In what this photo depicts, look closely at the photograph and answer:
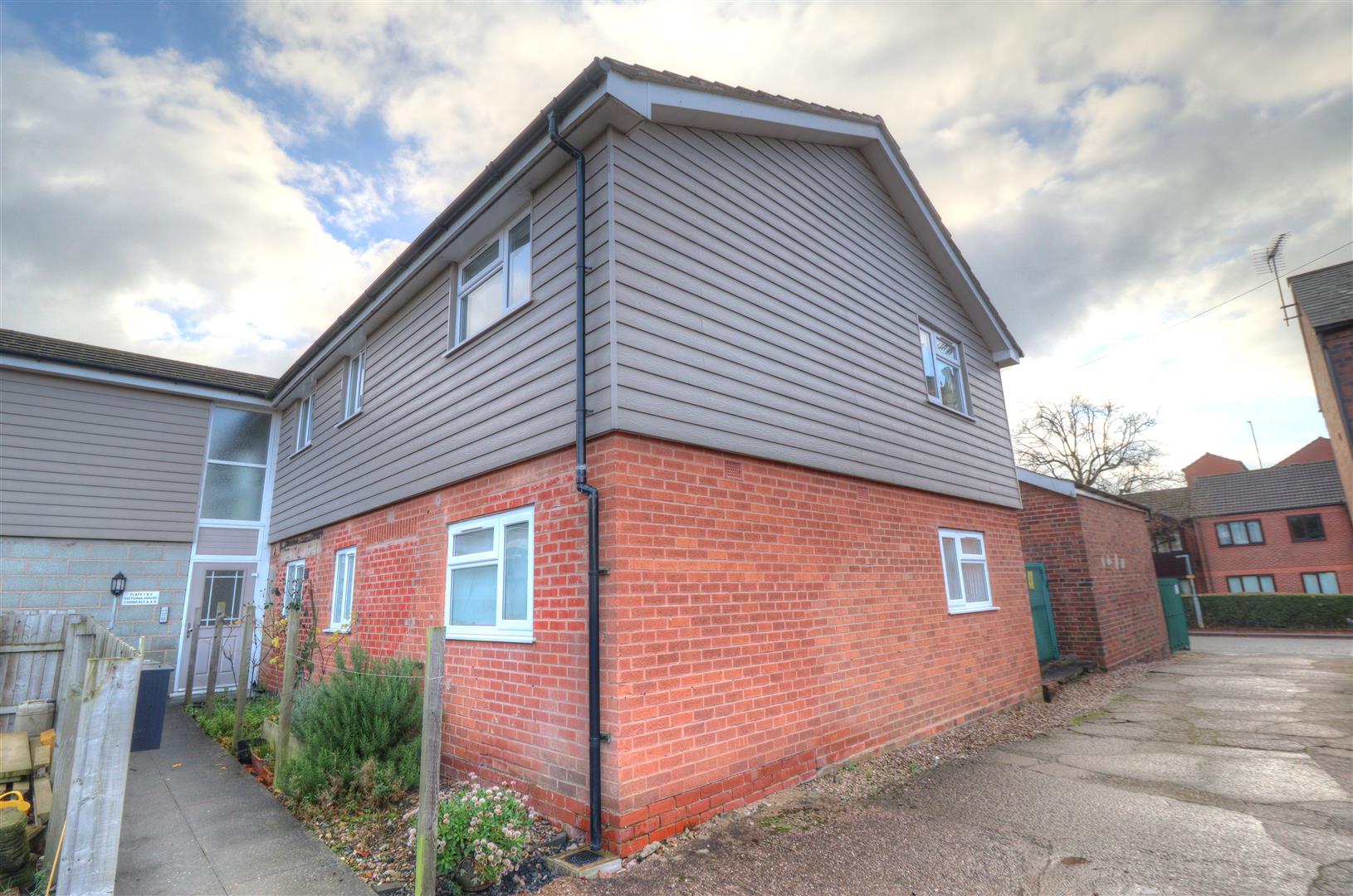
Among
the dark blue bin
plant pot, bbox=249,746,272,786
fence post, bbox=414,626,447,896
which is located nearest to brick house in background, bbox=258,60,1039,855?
fence post, bbox=414,626,447,896

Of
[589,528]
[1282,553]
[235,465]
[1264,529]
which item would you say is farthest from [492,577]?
[1264,529]

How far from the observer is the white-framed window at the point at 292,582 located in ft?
32.7

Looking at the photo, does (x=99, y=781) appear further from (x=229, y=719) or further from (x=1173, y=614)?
(x=1173, y=614)

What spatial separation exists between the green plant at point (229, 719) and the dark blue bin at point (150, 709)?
762 mm

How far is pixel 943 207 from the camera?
10.1 metres

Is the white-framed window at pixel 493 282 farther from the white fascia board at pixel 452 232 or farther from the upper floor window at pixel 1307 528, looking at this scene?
the upper floor window at pixel 1307 528

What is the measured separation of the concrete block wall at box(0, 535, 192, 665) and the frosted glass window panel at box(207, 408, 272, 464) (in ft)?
6.45

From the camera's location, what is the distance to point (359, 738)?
5.30m

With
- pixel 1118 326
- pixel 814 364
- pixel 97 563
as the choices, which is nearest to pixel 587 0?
pixel 814 364

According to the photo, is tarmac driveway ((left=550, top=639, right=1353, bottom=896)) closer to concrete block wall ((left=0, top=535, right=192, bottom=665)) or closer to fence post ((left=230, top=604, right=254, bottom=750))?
fence post ((left=230, top=604, right=254, bottom=750))

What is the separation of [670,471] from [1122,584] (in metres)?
12.7

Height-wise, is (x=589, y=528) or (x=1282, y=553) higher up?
(x=589, y=528)

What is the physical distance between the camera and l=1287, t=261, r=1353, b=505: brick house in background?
9234 mm

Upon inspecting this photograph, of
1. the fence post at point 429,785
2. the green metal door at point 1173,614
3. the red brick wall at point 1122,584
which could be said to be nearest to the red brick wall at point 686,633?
the fence post at point 429,785
